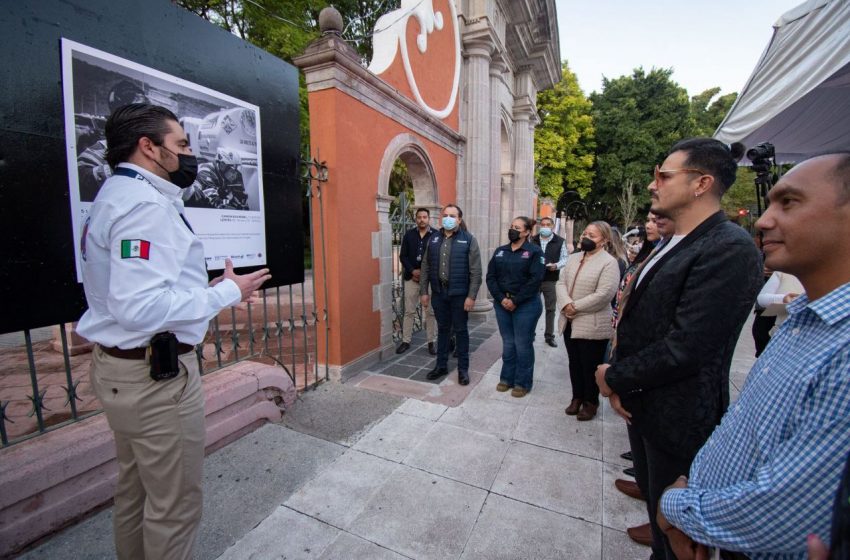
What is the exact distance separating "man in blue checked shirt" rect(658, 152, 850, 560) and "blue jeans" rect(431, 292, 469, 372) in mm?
3461

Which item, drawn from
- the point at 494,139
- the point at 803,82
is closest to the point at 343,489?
the point at 803,82

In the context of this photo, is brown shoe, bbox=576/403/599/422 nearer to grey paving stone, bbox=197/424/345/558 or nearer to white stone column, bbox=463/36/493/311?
grey paving stone, bbox=197/424/345/558

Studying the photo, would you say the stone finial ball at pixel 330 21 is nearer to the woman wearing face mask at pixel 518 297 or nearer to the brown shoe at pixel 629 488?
the woman wearing face mask at pixel 518 297

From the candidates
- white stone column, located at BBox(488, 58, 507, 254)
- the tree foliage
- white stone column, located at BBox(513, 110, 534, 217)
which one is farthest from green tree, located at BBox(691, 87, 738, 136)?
the tree foliage

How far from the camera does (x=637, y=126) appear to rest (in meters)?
24.7

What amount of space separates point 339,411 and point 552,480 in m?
1.99

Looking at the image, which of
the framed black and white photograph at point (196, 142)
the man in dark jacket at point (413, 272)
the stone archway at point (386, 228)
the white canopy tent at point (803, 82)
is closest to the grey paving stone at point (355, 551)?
the framed black and white photograph at point (196, 142)

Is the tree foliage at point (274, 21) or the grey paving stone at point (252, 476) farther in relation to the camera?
the tree foliage at point (274, 21)

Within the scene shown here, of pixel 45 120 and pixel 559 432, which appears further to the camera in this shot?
pixel 559 432

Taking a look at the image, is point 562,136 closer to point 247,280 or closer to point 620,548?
point 620,548

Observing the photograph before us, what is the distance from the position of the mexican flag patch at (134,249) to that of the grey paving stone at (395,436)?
2299 millimetres

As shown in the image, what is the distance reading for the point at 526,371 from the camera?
4.16m

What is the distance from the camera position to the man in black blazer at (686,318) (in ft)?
4.90

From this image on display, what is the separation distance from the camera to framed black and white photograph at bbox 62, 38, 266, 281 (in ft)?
6.99
